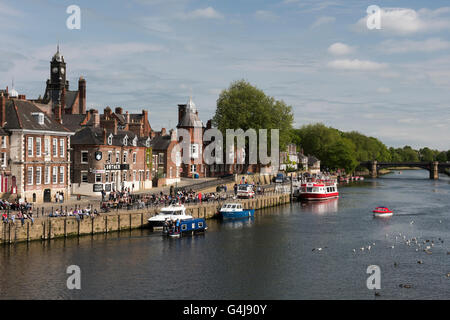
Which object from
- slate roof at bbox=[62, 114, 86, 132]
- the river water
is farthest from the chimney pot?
slate roof at bbox=[62, 114, 86, 132]

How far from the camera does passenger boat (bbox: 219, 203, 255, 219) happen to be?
7621cm

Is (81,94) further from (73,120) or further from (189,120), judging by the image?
(189,120)

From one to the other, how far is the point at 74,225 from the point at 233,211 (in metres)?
26.5

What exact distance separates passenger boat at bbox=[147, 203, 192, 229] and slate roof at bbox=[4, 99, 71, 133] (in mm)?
18773

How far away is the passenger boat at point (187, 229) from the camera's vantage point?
6009 cm

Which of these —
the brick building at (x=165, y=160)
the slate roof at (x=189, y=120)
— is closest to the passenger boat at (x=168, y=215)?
the brick building at (x=165, y=160)

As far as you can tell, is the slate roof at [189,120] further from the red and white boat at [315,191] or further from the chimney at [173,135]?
the red and white boat at [315,191]

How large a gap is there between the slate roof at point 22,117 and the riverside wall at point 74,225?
1548cm

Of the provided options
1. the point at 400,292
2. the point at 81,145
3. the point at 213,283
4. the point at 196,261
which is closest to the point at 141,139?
the point at 81,145

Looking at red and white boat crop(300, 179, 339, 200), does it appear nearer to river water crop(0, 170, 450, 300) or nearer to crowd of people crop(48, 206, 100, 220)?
river water crop(0, 170, 450, 300)

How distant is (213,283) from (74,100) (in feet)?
270

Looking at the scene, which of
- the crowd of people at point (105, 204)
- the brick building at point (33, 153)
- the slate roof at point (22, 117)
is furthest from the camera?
the slate roof at point (22, 117)
